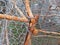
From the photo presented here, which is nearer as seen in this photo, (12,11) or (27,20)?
(27,20)

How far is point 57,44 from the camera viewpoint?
1610 mm

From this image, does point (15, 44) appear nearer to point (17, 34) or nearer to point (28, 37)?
point (17, 34)

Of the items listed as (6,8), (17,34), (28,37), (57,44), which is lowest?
(57,44)

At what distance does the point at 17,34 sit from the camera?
4.56 ft

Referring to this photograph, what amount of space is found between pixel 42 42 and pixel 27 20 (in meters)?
0.90

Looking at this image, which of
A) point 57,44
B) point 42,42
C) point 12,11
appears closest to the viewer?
point 12,11

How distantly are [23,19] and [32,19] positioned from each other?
0.03m

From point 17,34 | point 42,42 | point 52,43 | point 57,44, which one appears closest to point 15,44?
point 17,34

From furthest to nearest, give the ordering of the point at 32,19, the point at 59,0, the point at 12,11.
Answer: the point at 59,0
the point at 12,11
the point at 32,19

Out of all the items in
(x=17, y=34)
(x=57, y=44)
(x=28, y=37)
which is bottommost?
(x=57, y=44)

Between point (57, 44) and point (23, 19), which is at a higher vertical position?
point (23, 19)

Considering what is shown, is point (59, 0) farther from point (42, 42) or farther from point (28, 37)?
point (28, 37)

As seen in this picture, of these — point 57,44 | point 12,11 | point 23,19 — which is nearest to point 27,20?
Answer: point 23,19

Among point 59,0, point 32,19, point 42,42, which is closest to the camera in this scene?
point 32,19
